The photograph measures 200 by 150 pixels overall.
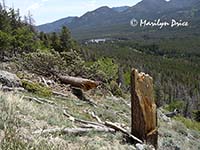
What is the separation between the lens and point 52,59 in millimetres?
16469

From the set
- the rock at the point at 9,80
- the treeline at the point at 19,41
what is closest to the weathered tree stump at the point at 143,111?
the rock at the point at 9,80

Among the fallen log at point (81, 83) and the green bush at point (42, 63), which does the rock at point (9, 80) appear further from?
the green bush at point (42, 63)

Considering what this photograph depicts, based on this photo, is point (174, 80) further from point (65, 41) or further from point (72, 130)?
point (72, 130)

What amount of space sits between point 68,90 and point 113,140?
7127 millimetres

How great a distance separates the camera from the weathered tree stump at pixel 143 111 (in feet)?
27.7

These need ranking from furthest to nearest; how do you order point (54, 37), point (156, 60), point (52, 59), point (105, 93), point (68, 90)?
point (156, 60), point (54, 37), point (105, 93), point (52, 59), point (68, 90)

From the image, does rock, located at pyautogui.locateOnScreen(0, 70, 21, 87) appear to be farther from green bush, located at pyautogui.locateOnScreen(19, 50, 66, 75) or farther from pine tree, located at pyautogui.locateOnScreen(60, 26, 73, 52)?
pine tree, located at pyautogui.locateOnScreen(60, 26, 73, 52)

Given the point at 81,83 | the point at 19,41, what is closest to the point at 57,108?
the point at 81,83

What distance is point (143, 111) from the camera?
8.45m

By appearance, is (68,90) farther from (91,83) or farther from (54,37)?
(54,37)

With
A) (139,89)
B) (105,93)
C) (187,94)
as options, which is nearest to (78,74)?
(105,93)

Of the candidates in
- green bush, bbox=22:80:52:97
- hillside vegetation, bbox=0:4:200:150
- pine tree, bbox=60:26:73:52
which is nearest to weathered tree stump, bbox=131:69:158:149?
hillside vegetation, bbox=0:4:200:150

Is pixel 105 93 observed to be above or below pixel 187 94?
above

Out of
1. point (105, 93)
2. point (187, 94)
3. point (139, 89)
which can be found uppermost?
A: point (139, 89)
